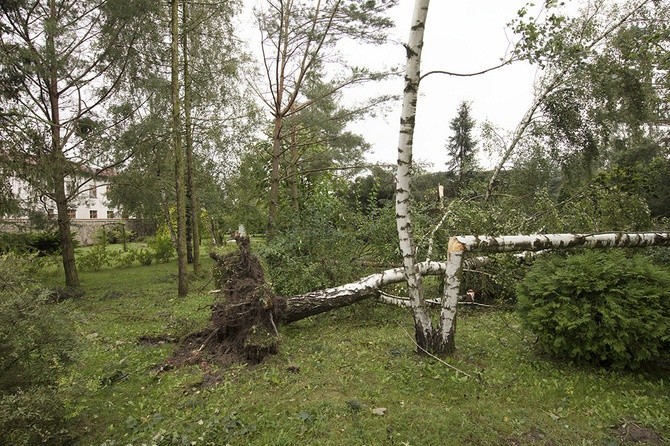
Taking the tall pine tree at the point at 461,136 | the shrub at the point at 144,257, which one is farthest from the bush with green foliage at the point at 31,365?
the tall pine tree at the point at 461,136

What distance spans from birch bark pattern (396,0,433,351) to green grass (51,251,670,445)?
20.1 inches

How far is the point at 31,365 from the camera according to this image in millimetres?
3217

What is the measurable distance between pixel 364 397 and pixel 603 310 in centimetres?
262

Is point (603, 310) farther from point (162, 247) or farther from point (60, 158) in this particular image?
point (162, 247)

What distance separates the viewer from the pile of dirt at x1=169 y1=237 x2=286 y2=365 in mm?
4871

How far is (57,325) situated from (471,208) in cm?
647

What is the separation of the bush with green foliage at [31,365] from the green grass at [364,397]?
0.53 feet

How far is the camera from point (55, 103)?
35.0 ft

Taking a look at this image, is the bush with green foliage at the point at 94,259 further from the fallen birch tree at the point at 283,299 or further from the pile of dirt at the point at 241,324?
the pile of dirt at the point at 241,324

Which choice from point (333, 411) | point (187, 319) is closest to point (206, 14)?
point (187, 319)

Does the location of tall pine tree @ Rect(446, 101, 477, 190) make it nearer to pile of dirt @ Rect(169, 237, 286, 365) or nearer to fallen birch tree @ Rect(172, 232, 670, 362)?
fallen birch tree @ Rect(172, 232, 670, 362)

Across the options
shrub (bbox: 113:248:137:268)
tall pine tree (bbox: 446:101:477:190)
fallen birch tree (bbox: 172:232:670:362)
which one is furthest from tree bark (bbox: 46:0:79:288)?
tall pine tree (bbox: 446:101:477:190)

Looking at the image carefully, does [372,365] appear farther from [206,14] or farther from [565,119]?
[206,14]

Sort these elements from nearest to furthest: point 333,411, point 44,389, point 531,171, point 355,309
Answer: point 44,389, point 333,411, point 355,309, point 531,171
